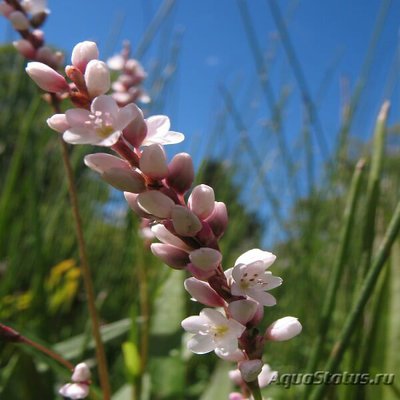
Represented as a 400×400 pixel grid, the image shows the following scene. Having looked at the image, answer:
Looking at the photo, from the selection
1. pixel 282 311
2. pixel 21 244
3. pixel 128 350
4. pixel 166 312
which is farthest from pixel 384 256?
pixel 21 244

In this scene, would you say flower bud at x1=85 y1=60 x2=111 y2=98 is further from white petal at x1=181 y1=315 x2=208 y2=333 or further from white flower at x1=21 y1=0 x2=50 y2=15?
white flower at x1=21 y1=0 x2=50 y2=15

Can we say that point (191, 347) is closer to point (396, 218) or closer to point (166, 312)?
point (396, 218)

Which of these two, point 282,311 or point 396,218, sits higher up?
point 282,311

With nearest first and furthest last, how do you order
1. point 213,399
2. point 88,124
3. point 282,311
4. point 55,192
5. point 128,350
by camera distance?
point 88,124
point 128,350
point 213,399
point 282,311
point 55,192

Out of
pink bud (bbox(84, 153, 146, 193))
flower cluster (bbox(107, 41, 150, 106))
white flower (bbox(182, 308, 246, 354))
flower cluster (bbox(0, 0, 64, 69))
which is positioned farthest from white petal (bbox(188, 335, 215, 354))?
flower cluster (bbox(107, 41, 150, 106))

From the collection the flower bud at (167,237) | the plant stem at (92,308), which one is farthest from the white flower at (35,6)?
the flower bud at (167,237)

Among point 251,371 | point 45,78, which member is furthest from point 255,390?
point 45,78

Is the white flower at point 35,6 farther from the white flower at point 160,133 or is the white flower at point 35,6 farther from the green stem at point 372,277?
the green stem at point 372,277
